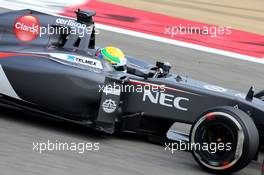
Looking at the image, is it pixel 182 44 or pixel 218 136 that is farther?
pixel 182 44

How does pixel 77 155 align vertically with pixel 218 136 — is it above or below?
below

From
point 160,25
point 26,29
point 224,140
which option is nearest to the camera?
point 224,140

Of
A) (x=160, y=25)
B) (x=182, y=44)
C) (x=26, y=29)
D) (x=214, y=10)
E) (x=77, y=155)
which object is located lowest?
(x=77, y=155)

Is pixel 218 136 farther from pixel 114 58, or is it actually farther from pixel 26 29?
pixel 26 29

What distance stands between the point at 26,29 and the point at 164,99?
6.52 feet

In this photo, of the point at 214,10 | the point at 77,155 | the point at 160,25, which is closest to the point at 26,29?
the point at 77,155

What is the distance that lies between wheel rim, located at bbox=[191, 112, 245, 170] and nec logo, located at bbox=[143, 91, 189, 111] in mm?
570

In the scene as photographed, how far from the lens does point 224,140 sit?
6871mm

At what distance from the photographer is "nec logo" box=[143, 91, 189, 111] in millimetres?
7480

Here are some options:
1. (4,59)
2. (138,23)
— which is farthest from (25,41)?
(138,23)

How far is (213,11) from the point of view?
15523mm

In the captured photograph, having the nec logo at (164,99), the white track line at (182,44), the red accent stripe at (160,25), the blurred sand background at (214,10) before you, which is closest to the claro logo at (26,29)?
the nec logo at (164,99)

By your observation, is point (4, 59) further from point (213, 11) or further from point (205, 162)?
point (213, 11)

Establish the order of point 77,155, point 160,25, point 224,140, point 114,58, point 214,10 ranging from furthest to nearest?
point 214,10
point 160,25
point 114,58
point 77,155
point 224,140
